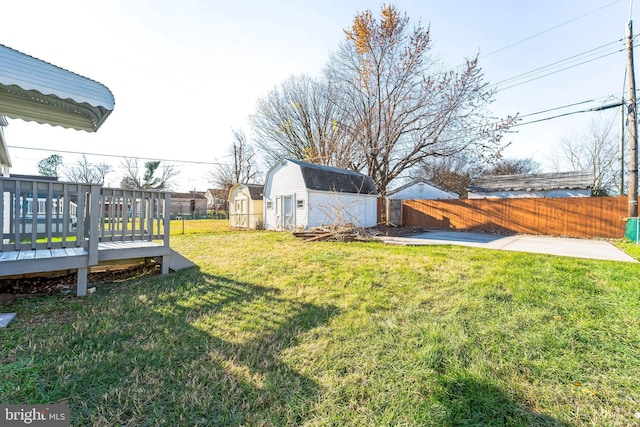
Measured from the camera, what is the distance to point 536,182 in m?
19.2

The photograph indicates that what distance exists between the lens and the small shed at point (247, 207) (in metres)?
17.1

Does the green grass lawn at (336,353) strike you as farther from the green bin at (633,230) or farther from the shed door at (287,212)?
the shed door at (287,212)

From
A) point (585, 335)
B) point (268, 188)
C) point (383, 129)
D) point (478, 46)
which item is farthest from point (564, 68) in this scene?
point (268, 188)

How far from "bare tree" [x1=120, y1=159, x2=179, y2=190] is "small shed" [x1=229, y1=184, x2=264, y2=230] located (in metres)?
22.5

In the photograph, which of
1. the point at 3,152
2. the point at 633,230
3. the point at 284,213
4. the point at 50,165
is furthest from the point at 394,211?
the point at 50,165

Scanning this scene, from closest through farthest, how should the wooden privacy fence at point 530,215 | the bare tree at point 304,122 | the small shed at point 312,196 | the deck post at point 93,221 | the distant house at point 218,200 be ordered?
the deck post at point 93,221
the wooden privacy fence at point 530,215
the small shed at point 312,196
the bare tree at point 304,122
the distant house at point 218,200

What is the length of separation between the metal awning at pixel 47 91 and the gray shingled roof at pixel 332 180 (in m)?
9.67

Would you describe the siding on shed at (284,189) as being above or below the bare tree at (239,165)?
below

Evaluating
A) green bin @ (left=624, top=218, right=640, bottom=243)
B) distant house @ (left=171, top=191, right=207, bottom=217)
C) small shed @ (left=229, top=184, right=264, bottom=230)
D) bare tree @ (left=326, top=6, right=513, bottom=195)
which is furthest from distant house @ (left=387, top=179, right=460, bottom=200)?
distant house @ (left=171, top=191, right=207, bottom=217)

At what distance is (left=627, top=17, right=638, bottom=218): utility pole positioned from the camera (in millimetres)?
8508

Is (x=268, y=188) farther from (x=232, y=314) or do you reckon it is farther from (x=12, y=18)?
(x=232, y=314)

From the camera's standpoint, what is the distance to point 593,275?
439cm

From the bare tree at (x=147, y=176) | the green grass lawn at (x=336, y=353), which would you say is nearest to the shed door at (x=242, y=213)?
the green grass lawn at (x=336, y=353)

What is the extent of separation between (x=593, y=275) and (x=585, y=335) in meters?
2.71
